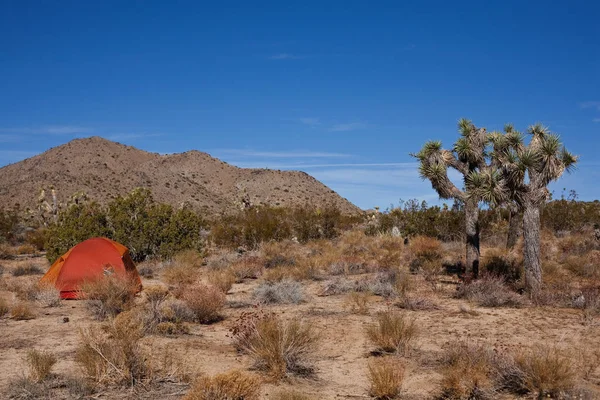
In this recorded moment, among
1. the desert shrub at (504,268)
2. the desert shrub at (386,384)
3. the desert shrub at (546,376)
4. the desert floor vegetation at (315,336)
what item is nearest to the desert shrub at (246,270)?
the desert floor vegetation at (315,336)

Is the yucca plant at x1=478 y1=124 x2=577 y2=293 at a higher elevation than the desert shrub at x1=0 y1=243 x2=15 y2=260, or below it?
higher

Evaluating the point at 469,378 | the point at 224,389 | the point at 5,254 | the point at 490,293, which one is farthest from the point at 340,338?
the point at 5,254

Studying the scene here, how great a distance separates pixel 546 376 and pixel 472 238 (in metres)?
10.7

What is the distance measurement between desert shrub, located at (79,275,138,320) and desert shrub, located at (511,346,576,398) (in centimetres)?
869

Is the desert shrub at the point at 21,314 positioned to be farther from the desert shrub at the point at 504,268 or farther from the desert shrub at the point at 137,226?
the desert shrub at the point at 504,268

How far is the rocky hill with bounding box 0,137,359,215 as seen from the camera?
74500 millimetres

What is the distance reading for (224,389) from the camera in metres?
6.30

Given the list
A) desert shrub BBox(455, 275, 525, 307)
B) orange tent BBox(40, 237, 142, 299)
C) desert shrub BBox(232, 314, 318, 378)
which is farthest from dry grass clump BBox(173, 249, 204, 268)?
desert shrub BBox(232, 314, 318, 378)

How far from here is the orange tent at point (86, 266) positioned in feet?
48.4

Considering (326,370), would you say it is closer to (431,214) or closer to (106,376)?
(106,376)

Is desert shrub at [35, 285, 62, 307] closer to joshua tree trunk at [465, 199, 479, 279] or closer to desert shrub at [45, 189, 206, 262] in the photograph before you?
desert shrub at [45, 189, 206, 262]

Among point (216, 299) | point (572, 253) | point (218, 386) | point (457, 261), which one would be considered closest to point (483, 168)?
point (457, 261)

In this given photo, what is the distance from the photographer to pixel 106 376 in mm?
7199

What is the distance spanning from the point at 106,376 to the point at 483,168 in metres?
13.7
